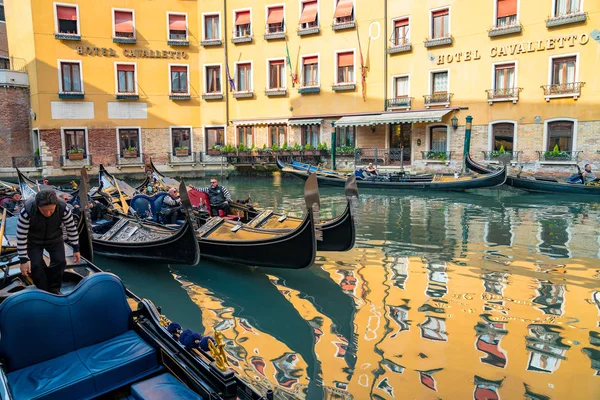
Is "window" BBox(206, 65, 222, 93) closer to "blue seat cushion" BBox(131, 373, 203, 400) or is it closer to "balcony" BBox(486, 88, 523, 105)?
"balcony" BBox(486, 88, 523, 105)

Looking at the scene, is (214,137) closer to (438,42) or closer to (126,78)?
(126,78)

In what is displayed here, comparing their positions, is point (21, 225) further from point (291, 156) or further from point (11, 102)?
point (11, 102)

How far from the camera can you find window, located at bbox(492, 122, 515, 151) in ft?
38.9

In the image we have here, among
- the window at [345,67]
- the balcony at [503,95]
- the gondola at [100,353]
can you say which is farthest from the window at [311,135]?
the gondola at [100,353]

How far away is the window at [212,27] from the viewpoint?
15000 millimetres

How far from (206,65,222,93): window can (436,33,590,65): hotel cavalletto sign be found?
648cm

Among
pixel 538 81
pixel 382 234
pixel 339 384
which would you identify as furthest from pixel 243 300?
pixel 538 81

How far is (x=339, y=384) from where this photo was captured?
2781 mm

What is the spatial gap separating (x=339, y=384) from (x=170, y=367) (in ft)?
3.27

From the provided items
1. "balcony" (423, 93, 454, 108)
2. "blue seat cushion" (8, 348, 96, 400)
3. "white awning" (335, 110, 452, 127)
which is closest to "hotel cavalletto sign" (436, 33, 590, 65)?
"balcony" (423, 93, 454, 108)

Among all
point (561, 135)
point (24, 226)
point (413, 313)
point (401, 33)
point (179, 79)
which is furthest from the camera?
point (179, 79)

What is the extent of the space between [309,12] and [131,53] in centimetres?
524

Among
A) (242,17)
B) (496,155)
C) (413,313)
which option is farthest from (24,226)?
(242,17)

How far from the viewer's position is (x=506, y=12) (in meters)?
11.5
